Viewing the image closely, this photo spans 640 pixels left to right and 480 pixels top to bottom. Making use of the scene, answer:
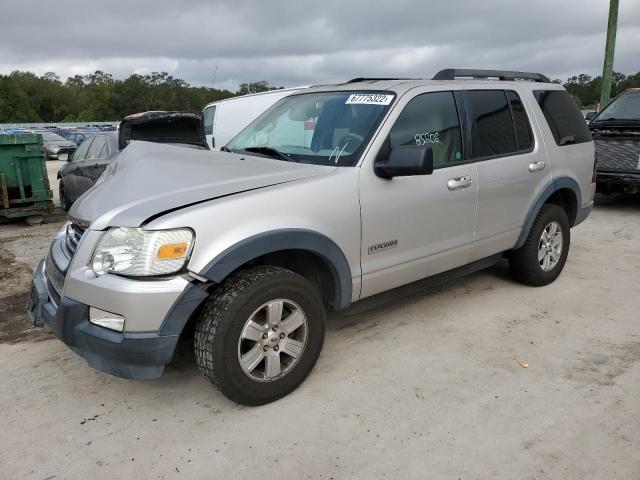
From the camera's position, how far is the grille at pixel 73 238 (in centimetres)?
306

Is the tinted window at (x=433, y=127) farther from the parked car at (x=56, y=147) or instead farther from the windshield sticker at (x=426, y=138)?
the parked car at (x=56, y=147)

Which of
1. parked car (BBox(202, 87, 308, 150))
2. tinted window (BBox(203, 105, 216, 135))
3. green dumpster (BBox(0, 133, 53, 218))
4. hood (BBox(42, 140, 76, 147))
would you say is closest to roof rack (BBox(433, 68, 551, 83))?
parked car (BBox(202, 87, 308, 150))

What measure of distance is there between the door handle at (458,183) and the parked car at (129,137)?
463 centimetres

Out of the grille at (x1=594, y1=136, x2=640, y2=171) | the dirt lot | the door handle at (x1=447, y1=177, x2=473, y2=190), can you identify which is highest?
the door handle at (x1=447, y1=177, x2=473, y2=190)

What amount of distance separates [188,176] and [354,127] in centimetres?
116

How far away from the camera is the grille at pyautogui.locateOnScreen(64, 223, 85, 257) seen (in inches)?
121

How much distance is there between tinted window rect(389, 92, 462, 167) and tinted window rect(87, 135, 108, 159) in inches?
243

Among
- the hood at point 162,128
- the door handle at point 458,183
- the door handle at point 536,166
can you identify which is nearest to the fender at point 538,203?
the door handle at point 536,166

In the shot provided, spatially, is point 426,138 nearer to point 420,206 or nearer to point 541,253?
point 420,206

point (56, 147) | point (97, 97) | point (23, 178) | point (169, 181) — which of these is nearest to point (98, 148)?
point (23, 178)

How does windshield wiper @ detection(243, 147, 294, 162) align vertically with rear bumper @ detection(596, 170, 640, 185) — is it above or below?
above

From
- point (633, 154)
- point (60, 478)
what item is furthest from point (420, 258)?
point (633, 154)

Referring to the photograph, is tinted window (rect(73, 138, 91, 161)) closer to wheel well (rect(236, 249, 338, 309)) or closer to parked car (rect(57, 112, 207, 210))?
parked car (rect(57, 112, 207, 210))

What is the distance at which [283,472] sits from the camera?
2.51 meters
